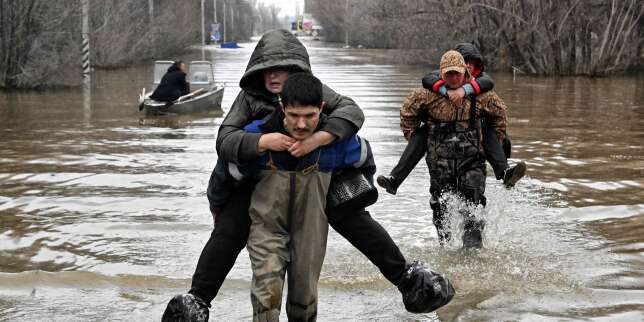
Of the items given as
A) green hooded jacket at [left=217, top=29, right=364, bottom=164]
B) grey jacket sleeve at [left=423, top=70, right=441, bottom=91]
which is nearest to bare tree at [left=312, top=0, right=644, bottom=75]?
grey jacket sleeve at [left=423, top=70, right=441, bottom=91]

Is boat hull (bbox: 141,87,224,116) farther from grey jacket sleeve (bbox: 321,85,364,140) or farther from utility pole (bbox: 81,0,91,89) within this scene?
grey jacket sleeve (bbox: 321,85,364,140)

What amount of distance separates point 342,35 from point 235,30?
21698mm

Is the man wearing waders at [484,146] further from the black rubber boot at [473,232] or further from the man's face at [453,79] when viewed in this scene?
the black rubber boot at [473,232]

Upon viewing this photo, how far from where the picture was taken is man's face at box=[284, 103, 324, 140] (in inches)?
177

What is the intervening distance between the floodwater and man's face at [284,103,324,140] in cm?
168

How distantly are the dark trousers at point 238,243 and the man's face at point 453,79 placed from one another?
7.39ft

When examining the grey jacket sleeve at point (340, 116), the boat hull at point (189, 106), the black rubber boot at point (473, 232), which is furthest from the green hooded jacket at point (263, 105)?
the boat hull at point (189, 106)

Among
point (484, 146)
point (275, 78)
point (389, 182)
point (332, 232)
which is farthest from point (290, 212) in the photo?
point (332, 232)

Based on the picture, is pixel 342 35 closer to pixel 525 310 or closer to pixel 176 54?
pixel 176 54

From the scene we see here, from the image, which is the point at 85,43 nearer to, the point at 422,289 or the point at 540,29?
the point at 540,29

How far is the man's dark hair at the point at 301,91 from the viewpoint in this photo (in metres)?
4.48

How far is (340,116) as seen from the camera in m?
4.73

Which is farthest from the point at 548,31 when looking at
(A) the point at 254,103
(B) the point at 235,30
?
(B) the point at 235,30

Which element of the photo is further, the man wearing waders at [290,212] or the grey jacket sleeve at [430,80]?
the grey jacket sleeve at [430,80]
